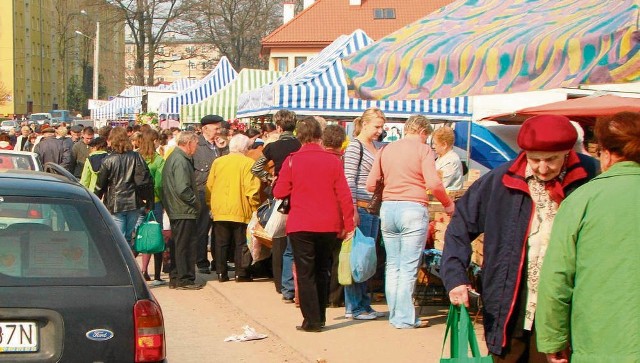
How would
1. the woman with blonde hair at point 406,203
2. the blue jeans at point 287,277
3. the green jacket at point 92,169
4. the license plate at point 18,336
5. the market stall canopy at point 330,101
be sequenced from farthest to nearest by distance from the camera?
the market stall canopy at point 330,101 < the green jacket at point 92,169 < the blue jeans at point 287,277 < the woman with blonde hair at point 406,203 < the license plate at point 18,336

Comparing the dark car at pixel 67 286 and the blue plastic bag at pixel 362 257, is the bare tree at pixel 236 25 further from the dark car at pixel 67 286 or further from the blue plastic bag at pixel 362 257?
the dark car at pixel 67 286

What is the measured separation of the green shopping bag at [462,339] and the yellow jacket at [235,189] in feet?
23.4

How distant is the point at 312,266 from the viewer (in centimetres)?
848

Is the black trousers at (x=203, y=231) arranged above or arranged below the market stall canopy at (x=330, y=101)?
below

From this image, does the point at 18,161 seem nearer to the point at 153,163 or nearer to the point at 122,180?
the point at 122,180

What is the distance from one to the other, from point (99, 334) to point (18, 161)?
701 centimetres

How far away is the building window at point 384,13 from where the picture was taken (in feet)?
216

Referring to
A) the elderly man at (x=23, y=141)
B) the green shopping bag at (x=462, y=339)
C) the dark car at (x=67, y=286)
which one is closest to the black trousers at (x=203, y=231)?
the dark car at (x=67, y=286)

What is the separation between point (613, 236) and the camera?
3707mm

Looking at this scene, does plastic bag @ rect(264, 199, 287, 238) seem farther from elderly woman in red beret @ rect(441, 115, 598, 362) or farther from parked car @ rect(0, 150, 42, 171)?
elderly woman in red beret @ rect(441, 115, 598, 362)

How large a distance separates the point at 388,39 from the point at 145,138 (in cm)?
492

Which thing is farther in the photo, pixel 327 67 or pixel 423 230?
pixel 327 67

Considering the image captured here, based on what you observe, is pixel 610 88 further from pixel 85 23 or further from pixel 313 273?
pixel 85 23

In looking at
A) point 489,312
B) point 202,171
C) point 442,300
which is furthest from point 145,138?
point 489,312
